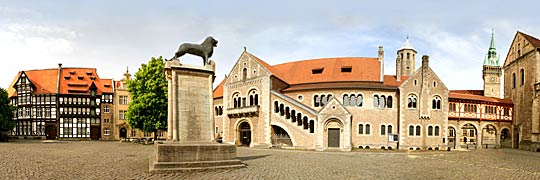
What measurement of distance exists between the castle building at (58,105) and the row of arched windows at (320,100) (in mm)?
44250

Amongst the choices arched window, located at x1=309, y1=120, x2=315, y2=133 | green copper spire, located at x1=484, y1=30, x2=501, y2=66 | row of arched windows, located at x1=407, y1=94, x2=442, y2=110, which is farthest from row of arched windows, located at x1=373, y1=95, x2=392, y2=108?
green copper spire, located at x1=484, y1=30, x2=501, y2=66

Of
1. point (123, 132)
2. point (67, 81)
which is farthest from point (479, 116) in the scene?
point (67, 81)

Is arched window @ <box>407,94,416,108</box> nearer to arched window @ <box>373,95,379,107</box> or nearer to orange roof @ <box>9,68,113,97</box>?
arched window @ <box>373,95,379,107</box>

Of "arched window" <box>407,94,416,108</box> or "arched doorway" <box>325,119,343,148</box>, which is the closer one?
"arched doorway" <box>325,119,343,148</box>

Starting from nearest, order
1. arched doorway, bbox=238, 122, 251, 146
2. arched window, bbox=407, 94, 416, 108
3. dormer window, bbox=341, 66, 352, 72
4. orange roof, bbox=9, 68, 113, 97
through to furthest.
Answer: arched window, bbox=407, 94, 416, 108 < arched doorway, bbox=238, 122, 251, 146 < dormer window, bbox=341, 66, 352, 72 < orange roof, bbox=9, 68, 113, 97

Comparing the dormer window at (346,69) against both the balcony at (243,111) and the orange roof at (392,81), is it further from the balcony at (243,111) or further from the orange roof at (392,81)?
the balcony at (243,111)

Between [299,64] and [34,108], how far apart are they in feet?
168

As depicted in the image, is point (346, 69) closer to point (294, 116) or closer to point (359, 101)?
point (359, 101)

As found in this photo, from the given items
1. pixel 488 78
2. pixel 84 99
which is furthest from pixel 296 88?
pixel 488 78

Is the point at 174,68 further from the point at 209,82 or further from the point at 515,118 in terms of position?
the point at 515,118

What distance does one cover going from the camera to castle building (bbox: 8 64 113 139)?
2564 inches

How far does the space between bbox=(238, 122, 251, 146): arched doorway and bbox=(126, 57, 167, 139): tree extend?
11.8 metres

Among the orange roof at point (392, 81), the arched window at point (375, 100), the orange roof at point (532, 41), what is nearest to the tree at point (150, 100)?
the arched window at point (375, 100)

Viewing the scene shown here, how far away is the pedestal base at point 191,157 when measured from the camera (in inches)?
561
